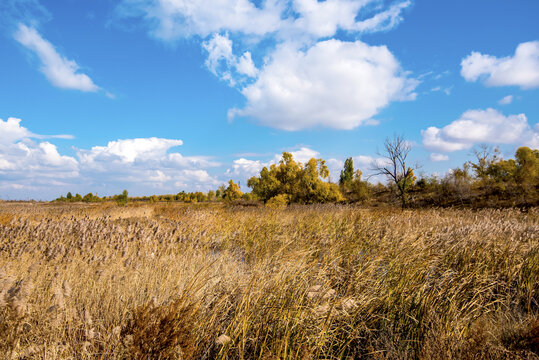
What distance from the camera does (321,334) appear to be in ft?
7.39

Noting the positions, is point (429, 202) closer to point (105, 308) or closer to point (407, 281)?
point (407, 281)

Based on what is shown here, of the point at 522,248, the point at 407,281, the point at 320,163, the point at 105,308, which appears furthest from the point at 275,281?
the point at 320,163

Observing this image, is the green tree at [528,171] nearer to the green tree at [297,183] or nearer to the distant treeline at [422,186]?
the distant treeline at [422,186]

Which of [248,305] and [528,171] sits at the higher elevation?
[528,171]

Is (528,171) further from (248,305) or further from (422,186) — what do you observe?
(248,305)

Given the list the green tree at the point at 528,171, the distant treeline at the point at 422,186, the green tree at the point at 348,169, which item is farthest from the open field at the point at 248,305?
the green tree at the point at 348,169

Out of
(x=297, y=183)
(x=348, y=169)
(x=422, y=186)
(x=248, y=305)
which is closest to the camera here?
(x=248, y=305)

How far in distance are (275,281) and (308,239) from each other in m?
2.80

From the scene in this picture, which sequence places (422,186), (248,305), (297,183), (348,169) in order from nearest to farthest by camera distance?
(248,305) → (297,183) → (422,186) → (348,169)

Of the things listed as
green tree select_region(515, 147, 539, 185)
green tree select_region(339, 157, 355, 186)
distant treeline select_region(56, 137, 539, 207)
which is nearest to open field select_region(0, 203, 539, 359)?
distant treeline select_region(56, 137, 539, 207)

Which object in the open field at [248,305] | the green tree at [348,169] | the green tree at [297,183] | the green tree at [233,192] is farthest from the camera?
the green tree at [348,169]

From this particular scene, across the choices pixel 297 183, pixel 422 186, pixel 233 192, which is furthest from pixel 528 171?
pixel 233 192

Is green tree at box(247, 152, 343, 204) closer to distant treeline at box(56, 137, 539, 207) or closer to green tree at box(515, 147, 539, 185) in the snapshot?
distant treeline at box(56, 137, 539, 207)

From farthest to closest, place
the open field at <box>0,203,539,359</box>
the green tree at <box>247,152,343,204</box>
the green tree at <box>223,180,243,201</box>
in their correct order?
the green tree at <box>223,180,243,201</box> < the green tree at <box>247,152,343,204</box> < the open field at <box>0,203,539,359</box>
